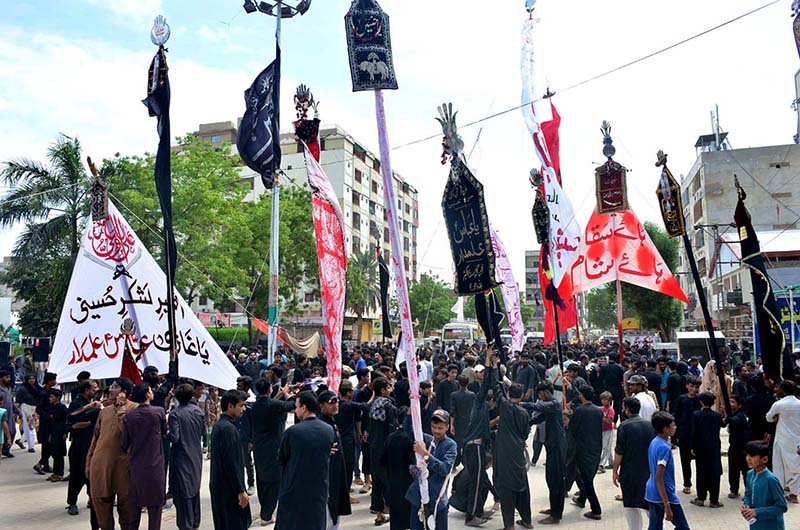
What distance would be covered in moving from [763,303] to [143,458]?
8572 mm

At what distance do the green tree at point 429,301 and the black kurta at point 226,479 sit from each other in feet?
189

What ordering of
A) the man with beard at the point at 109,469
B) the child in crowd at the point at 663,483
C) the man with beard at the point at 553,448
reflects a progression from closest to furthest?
the child in crowd at the point at 663,483 → the man with beard at the point at 109,469 → the man with beard at the point at 553,448

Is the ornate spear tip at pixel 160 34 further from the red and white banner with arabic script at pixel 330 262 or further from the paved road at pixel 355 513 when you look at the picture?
the paved road at pixel 355 513

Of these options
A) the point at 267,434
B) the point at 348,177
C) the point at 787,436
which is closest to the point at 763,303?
the point at 787,436

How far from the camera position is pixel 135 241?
10.5 m

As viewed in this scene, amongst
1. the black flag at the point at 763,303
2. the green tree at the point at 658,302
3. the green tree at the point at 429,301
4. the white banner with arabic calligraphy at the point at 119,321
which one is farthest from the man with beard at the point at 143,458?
the green tree at the point at 429,301

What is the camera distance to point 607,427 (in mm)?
10297

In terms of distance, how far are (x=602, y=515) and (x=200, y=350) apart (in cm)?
597

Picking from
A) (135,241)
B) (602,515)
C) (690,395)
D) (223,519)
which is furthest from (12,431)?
(690,395)

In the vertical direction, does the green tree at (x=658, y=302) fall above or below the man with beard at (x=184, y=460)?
above

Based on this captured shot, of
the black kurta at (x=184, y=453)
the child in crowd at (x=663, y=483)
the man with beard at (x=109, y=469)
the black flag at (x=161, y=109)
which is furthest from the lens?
the black flag at (x=161, y=109)

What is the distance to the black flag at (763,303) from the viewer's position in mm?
9453

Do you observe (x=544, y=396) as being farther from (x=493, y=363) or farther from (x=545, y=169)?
(x=545, y=169)

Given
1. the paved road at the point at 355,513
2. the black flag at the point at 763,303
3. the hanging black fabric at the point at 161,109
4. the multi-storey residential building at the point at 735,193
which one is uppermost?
the multi-storey residential building at the point at 735,193
